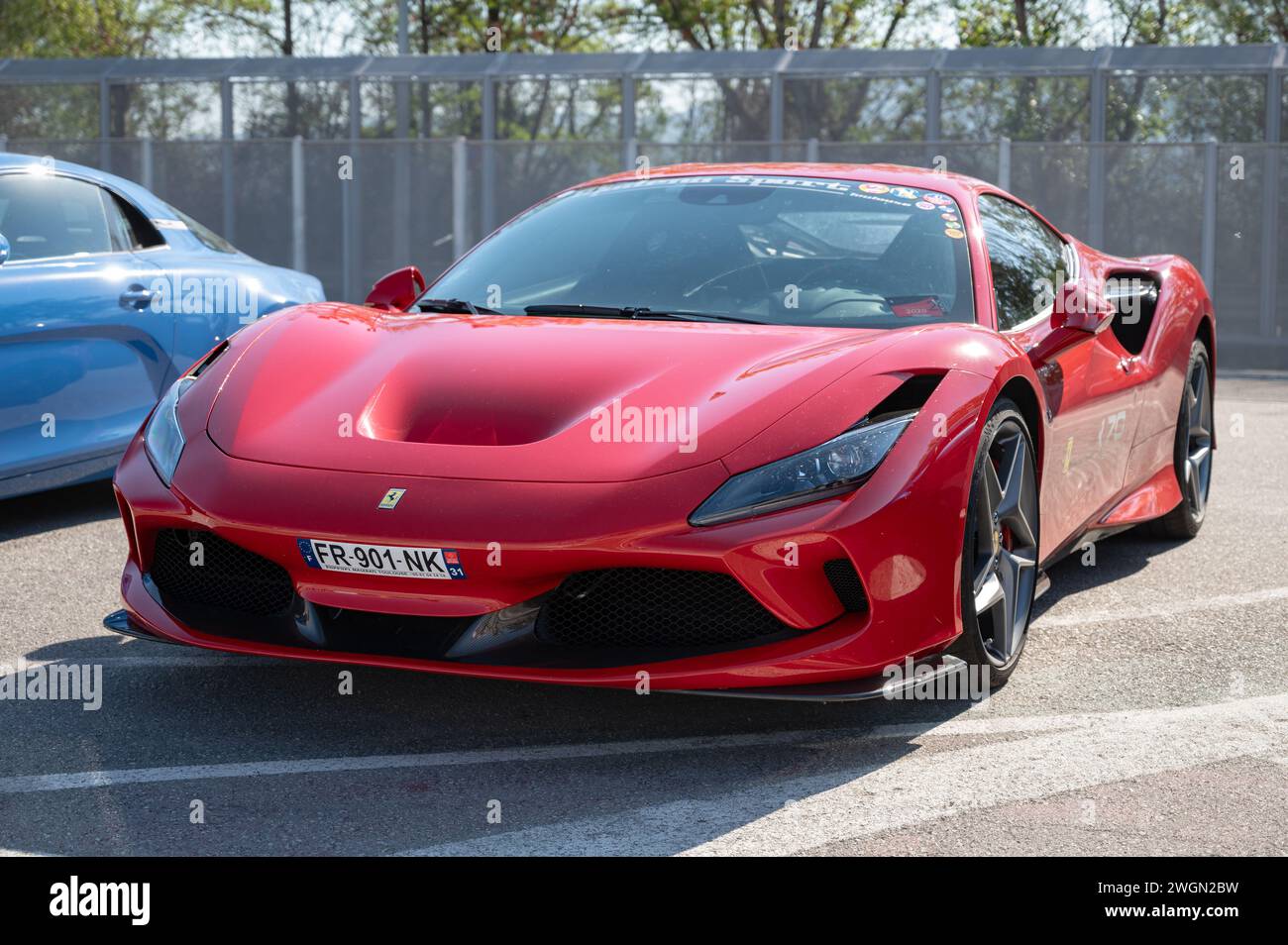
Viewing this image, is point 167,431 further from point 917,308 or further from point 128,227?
point 128,227

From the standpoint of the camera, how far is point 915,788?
336 cm

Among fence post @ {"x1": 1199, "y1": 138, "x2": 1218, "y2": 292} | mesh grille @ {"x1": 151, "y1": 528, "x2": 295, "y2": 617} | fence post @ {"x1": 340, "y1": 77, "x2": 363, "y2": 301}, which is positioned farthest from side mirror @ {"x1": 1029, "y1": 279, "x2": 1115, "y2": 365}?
fence post @ {"x1": 340, "y1": 77, "x2": 363, "y2": 301}

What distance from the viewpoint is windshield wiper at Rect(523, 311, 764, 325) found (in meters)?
4.23

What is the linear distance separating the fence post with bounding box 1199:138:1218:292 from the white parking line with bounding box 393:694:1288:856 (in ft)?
40.4

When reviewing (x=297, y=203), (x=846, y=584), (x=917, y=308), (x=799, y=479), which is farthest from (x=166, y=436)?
(x=297, y=203)

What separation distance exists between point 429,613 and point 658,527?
0.50 metres

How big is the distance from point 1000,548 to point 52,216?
3806 millimetres

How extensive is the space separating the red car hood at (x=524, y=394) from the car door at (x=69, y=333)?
1.93m

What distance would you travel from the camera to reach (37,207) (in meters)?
6.07

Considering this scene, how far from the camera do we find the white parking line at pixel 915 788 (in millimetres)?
3035

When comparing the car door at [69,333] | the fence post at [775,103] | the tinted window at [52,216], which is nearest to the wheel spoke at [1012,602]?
the car door at [69,333]

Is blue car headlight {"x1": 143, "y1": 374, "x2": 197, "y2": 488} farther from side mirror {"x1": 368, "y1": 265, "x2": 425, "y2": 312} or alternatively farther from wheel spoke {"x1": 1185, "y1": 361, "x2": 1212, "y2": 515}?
wheel spoke {"x1": 1185, "y1": 361, "x2": 1212, "y2": 515}

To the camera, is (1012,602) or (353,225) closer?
(1012,602)
